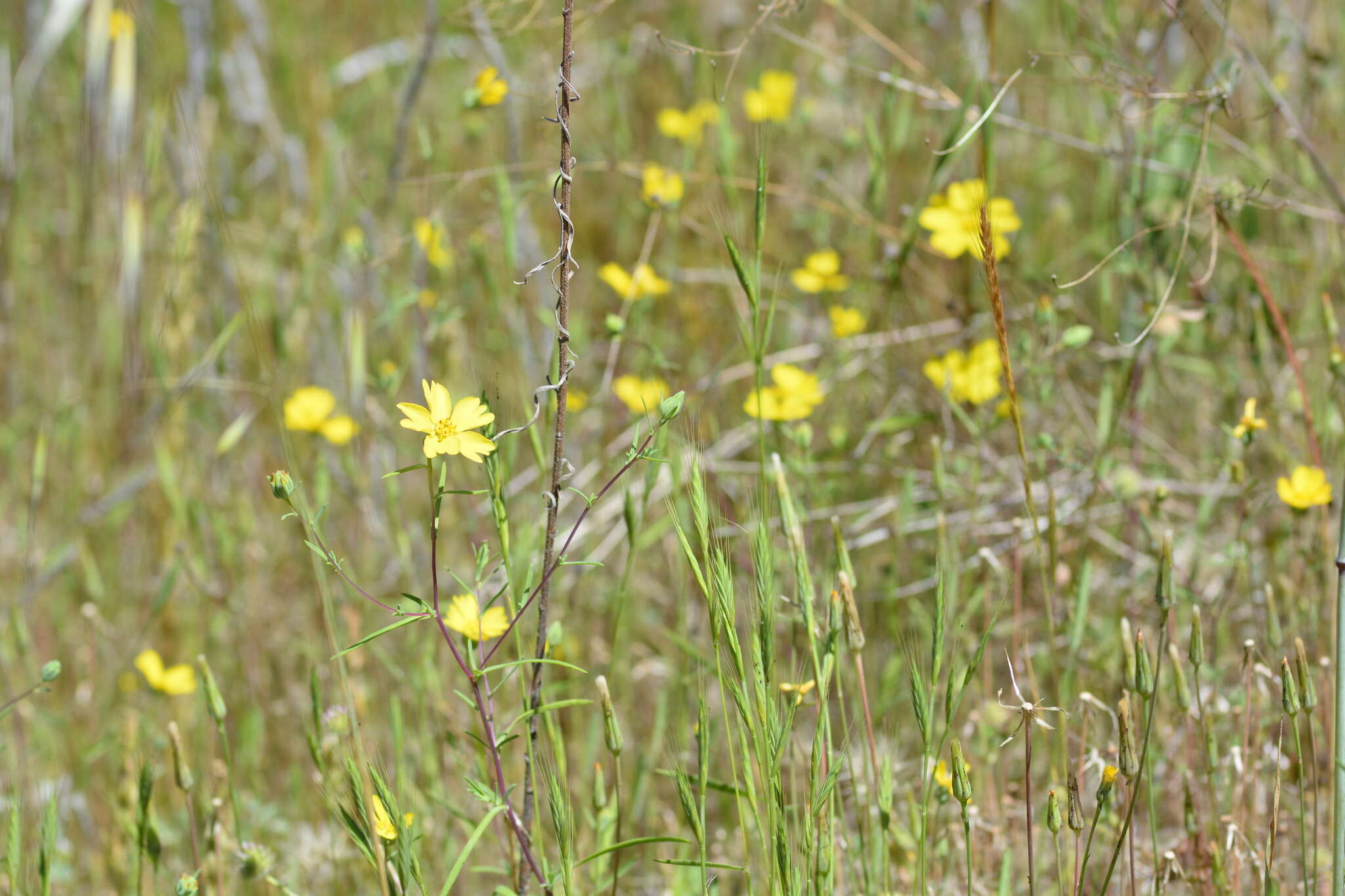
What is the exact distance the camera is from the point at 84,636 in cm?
229

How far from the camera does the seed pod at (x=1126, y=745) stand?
0.99 metres

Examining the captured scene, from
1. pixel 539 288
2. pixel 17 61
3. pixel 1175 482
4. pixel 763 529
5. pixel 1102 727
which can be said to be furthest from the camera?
pixel 17 61

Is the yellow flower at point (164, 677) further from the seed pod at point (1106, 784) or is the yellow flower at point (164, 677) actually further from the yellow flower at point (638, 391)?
the seed pod at point (1106, 784)

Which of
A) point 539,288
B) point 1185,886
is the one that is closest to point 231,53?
point 539,288

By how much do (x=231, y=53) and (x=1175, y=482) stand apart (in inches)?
125

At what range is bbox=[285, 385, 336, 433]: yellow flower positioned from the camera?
83.9 inches

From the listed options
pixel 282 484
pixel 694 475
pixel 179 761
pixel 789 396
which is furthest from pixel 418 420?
pixel 789 396

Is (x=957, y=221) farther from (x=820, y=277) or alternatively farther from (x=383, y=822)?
(x=383, y=822)

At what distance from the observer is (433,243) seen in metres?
2.13

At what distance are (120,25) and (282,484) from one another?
240 cm

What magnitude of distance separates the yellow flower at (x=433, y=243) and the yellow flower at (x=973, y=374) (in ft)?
2.91

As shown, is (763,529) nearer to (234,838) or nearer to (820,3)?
(234,838)

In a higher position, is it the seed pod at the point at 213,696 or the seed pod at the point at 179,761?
the seed pod at the point at 213,696

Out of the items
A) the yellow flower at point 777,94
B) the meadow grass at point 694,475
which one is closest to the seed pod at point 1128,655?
the meadow grass at point 694,475
